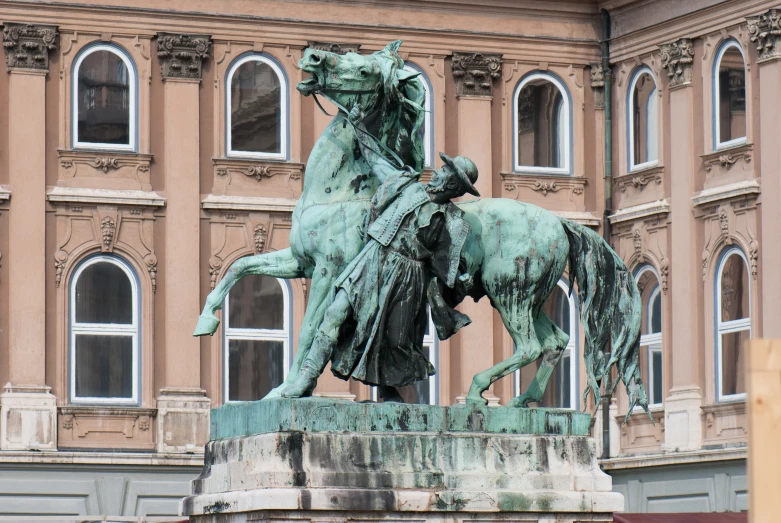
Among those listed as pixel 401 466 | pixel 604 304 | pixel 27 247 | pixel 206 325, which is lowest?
pixel 401 466

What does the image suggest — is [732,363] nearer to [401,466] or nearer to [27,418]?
[27,418]

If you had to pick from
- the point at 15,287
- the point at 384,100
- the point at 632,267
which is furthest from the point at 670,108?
the point at 384,100

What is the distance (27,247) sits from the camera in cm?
3072

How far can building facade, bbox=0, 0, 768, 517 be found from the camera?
100 ft

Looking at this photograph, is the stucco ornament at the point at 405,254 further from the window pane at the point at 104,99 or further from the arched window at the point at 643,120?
the arched window at the point at 643,120

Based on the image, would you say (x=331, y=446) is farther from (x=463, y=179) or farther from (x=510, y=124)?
(x=510, y=124)

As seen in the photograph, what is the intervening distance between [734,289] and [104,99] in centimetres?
882

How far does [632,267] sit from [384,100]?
63.1ft

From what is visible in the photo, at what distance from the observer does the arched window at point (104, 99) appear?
31.3 meters

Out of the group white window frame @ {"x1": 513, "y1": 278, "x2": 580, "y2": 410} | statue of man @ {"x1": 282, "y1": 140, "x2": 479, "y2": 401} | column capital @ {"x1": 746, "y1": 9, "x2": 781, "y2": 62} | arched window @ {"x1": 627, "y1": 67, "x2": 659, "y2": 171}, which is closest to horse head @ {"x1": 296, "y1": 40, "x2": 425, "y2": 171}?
statue of man @ {"x1": 282, "y1": 140, "x2": 479, "y2": 401}

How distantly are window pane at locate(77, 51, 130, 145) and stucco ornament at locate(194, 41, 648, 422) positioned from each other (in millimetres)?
17703

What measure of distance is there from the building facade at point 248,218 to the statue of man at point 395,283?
17.0 meters

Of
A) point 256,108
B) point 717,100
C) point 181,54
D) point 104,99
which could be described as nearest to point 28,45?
point 104,99

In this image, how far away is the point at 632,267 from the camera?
32.5 meters
